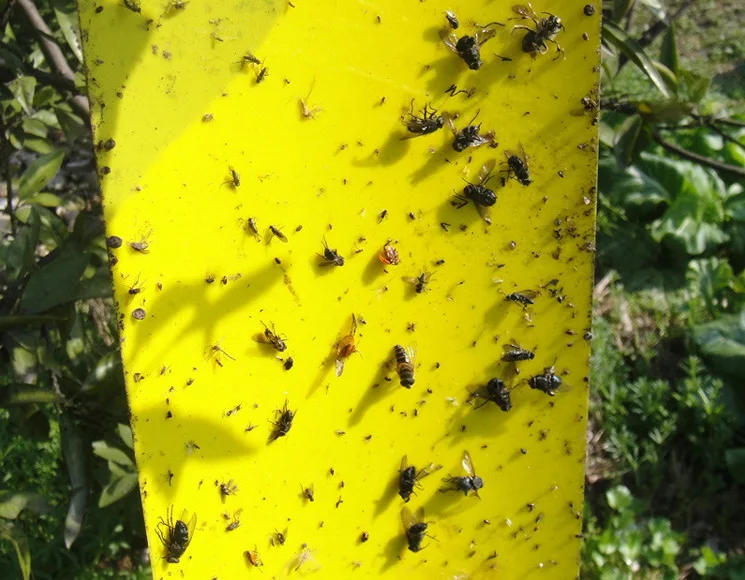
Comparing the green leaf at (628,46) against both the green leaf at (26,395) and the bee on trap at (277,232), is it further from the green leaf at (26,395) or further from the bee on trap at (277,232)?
the green leaf at (26,395)

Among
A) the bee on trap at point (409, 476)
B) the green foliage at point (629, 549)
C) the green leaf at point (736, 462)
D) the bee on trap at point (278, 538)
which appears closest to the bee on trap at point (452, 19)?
the bee on trap at point (409, 476)

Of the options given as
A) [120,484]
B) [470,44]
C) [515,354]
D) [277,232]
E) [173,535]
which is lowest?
[120,484]

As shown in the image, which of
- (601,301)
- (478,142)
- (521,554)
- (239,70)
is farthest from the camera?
(601,301)

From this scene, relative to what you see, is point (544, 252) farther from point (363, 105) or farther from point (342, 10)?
point (342, 10)

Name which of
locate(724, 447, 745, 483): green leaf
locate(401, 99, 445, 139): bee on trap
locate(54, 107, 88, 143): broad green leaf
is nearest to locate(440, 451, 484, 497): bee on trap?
locate(401, 99, 445, 139): bee on trap

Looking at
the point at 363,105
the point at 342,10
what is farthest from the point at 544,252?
the point at 342,10

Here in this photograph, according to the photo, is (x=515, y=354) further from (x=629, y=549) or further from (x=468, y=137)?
(x=629, y=549)

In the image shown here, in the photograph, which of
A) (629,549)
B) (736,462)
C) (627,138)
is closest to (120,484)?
(627,138)
